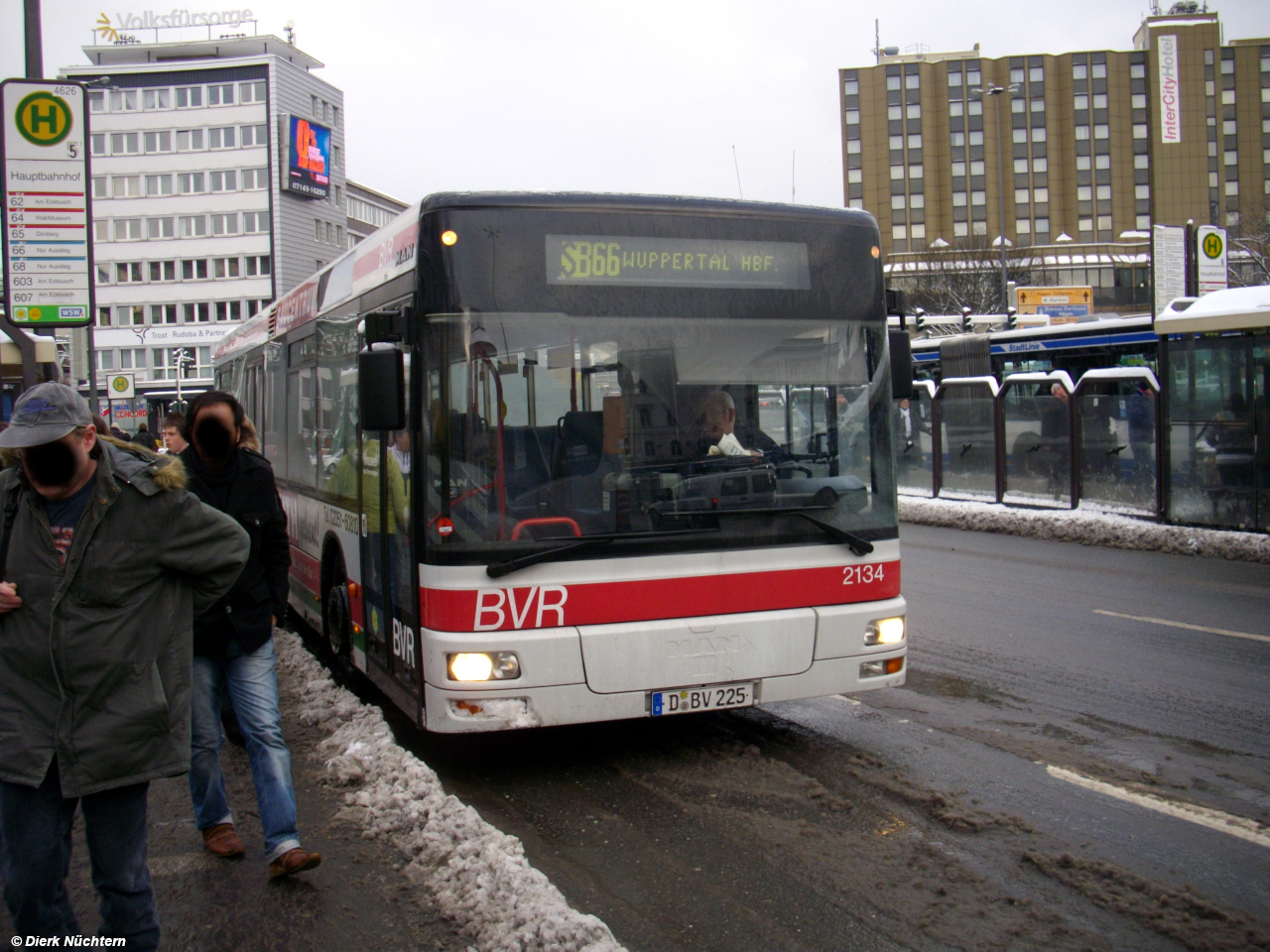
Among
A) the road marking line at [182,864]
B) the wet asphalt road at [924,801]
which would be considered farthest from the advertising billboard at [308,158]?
the road marking line at [182,864]

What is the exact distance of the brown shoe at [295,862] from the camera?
434 cm

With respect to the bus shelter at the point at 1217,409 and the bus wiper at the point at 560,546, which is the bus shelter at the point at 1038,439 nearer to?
the bus shelter at the point at 1217,409

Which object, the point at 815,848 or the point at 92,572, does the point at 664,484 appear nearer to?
the point at 815,848

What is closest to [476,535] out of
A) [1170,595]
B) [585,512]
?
[585,512]

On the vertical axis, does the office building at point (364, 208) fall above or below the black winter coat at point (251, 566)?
above

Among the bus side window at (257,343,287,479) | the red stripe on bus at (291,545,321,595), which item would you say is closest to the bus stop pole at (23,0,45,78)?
the bus side window at (257,343,287,479)

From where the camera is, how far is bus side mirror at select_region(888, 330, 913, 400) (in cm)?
615

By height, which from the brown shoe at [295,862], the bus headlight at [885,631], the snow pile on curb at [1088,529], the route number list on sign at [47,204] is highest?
the route number list on sign at [47,204]

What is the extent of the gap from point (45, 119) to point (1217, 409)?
44.2ft

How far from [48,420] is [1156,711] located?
602cm

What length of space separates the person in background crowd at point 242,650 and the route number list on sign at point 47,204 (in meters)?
6.15

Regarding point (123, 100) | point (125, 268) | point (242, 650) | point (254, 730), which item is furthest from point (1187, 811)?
point (123, 100)

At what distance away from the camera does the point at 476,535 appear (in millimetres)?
5320

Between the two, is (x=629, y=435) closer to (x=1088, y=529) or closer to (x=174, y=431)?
(x=174, y=431)
